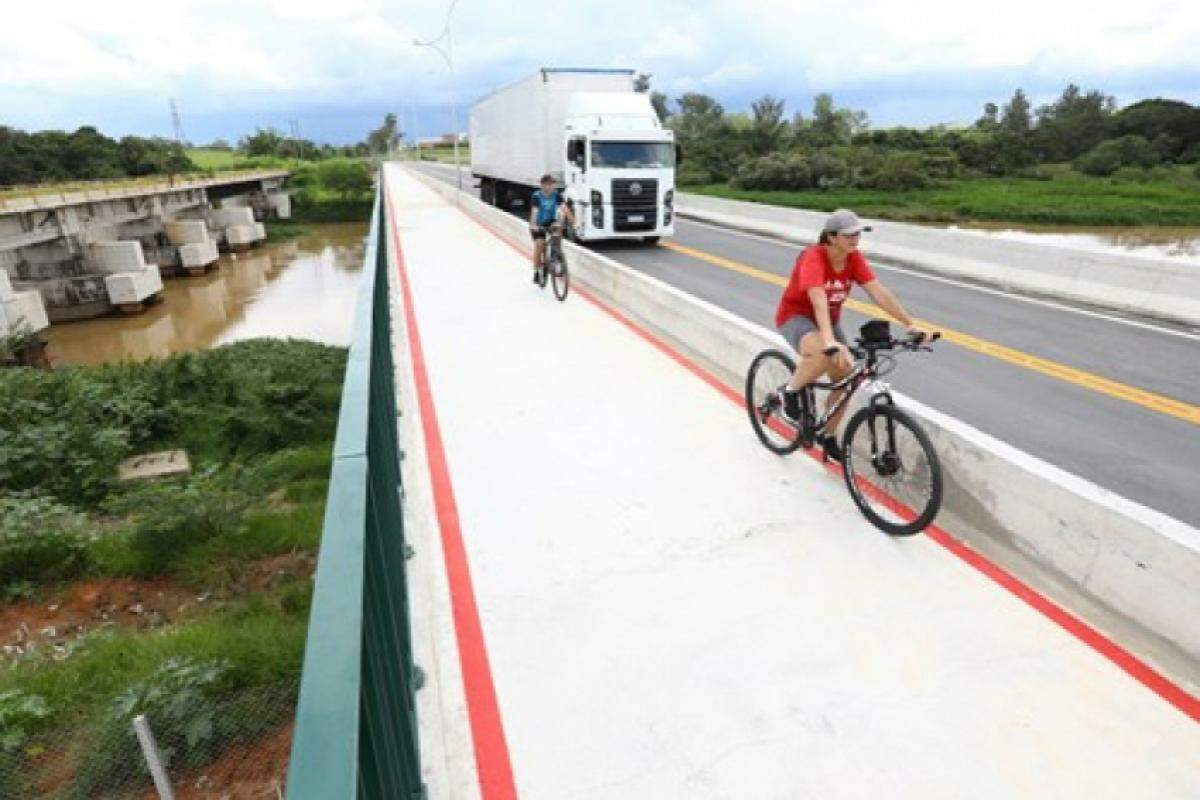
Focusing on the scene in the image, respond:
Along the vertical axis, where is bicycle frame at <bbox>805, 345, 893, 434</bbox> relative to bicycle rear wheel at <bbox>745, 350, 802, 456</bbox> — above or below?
above

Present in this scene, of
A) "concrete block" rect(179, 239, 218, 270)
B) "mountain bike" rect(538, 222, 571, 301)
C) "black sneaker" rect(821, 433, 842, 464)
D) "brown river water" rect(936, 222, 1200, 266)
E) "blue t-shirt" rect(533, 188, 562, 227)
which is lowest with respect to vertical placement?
"concrete block" rect(179, 239, 218, 270)

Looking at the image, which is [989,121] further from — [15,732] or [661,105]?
[15,732]

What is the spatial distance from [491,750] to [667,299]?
7.65 metres

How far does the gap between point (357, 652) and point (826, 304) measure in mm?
4195

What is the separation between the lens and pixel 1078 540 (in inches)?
165

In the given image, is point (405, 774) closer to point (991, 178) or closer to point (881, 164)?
point (881, 164)

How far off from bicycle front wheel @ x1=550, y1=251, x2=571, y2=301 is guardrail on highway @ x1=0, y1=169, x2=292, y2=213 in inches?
1217

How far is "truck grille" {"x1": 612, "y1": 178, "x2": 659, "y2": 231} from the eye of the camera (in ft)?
62.9

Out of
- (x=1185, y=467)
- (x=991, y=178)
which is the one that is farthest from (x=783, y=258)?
(x=991, y=178)

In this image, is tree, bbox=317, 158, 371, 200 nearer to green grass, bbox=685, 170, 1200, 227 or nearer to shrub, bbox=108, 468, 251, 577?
green grass, bbox=685, 170, 1200, 227

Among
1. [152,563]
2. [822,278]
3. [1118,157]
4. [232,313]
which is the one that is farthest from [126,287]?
[1118,157]

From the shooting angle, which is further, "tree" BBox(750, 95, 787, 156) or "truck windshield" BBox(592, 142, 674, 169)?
"tree" BBox(750, 95, 787, 156)

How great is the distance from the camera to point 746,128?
229 ft

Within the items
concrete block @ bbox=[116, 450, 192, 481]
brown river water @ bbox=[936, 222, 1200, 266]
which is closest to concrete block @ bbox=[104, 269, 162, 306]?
concrete block @ bbox=[116, 450, 192, 481]
